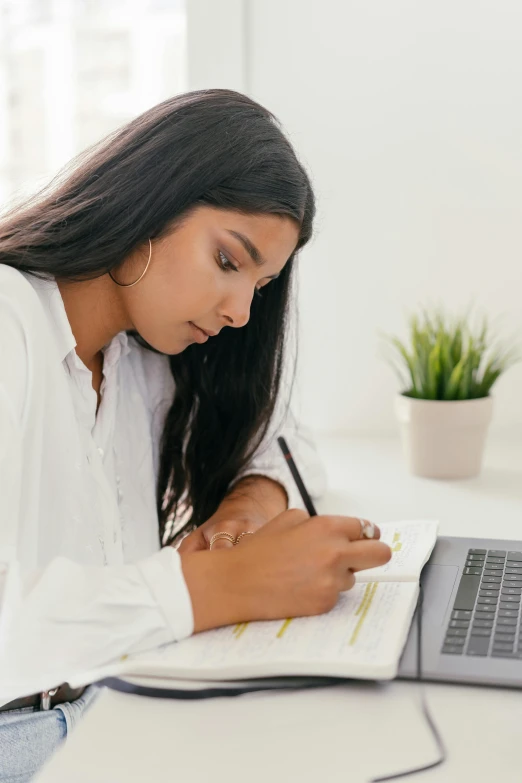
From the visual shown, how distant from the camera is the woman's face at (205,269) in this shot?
3.02ft

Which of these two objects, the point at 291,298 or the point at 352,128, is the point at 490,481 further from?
the point at 352,128

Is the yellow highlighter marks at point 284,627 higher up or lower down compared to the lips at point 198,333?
lower down

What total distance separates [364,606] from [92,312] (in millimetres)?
529

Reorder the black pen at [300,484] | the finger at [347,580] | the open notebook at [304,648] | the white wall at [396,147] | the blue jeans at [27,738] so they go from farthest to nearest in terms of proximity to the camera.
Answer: the white wall at [396,147], the black pen at [300,484], the blue jeans at [27,738], the finger at [347,580], the open notebook at [304,648]

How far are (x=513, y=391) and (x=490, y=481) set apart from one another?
311mm

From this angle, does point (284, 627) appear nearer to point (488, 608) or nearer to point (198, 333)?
point (488, 608)

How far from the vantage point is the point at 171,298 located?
37.6 inches

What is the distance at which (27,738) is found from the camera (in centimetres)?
85

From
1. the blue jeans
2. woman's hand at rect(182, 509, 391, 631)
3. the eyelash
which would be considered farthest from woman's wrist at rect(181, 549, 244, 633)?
the eyelash

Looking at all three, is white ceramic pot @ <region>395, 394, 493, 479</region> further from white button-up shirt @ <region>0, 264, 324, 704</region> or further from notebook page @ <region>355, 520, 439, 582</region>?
notebook page @ <region>355, 520, 439, 582</region>

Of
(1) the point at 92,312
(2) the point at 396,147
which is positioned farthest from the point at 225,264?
(2) the point at 396,147

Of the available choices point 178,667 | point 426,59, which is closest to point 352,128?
point 426,59

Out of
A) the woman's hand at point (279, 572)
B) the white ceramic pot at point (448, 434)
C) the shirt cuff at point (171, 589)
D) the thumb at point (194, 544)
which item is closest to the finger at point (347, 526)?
the woman's hand at point (279, 572)

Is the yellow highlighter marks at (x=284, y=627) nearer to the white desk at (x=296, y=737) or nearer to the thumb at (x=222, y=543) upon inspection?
the white desk at (x=296, y=737)
